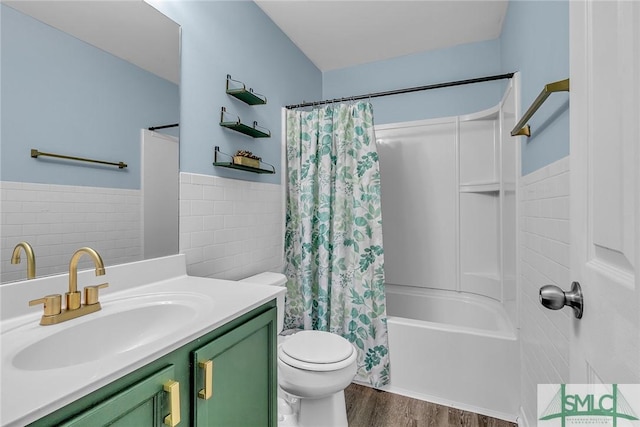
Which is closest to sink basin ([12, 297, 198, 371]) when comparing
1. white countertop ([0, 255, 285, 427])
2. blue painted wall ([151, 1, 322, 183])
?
white countertop ([0, 255, 285, 427])

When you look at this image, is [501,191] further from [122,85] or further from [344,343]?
[122,85]

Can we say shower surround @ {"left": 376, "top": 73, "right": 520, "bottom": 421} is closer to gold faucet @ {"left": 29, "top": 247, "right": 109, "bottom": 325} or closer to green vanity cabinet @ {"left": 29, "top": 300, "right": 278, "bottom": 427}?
green vanity cabinet @ {"left": 29, "top": 300, "right": 278, "bottom": 427}

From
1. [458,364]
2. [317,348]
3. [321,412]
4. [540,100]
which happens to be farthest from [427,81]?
[321,412]

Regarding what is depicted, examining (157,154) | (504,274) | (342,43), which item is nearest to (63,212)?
(157,154)

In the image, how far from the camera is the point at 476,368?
1764 millimetres

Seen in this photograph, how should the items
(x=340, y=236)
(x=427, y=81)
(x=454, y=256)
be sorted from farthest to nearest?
(x=427, y=81), (x=454, y=256), (x=340, y=236)

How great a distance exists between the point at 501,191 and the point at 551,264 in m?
1.15

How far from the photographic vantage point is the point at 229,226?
5.90ft

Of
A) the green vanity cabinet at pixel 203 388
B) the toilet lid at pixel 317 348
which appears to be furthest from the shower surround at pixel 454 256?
the green vanity cabinet at pixel 203 388

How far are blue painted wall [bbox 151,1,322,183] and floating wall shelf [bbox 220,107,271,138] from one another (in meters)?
0.03

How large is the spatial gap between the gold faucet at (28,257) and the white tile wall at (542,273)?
1.54 m

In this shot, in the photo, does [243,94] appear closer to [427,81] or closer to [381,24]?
[381,24]

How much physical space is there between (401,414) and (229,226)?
1.42 meters

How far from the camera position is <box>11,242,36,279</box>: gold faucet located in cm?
93
